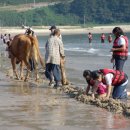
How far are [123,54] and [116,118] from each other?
3923 millimetres

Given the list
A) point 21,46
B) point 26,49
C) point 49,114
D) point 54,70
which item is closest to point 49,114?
point 49,114

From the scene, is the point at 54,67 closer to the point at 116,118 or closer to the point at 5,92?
the point at 5,92

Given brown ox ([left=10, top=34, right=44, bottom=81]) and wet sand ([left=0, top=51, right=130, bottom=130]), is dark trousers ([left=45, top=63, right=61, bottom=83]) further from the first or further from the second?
wet sand ([left=0, top=51, right=130, bottom=130])

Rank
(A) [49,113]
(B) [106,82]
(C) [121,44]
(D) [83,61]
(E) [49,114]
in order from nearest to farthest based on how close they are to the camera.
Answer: (E) [49,114]
(A) [49,113]
(B) [106,82]
(C) [121,44]
(D) [83,61]

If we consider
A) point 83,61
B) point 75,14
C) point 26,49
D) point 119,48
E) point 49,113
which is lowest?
point 83,61

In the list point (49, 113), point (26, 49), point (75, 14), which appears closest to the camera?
point (49, 113)

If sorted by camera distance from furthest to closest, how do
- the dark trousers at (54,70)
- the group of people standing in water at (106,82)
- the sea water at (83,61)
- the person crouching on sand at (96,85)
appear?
the sea water at (83,61), the dark trousers at (54,70), the person crouching on sand at (96,85), the group of people standing in water at (106,82)

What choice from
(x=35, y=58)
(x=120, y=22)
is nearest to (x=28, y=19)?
(x=120, y=22)

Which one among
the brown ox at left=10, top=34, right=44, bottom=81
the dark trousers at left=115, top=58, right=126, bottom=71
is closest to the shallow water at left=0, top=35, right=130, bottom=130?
the dark trousers at left=115, top=58, right=126, bottom=71

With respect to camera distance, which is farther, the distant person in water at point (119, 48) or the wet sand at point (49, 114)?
the distant person in water at point (119, 48)

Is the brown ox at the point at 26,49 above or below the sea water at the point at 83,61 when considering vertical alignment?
above

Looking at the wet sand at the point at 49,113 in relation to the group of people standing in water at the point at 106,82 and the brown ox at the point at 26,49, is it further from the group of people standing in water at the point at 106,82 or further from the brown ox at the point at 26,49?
the brown ox at the point at 26,49

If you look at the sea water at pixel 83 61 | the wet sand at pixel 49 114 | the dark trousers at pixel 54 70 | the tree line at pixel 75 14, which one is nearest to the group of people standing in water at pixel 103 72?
the dark trousers at pixel 54 70

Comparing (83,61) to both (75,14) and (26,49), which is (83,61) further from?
(75,14)
